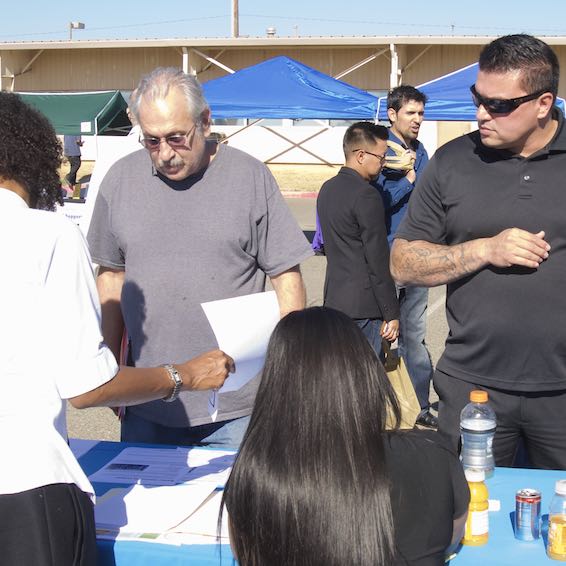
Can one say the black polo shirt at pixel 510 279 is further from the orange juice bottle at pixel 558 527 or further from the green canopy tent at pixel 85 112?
the green canopy tent at pixel 85 112

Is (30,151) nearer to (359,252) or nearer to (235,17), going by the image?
(359,252)

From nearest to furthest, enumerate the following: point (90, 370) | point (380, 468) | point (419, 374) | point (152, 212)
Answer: point (380, 468)
point (90, 370)
point (152, 212)
point (419, 374)

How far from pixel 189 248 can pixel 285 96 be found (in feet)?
32.1

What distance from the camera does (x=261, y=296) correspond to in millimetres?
2732

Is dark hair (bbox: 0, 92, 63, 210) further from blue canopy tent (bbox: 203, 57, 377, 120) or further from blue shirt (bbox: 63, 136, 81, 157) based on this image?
blue shirt (bbox: 63, 136, 81, 157)

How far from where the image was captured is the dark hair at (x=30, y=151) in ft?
6.18

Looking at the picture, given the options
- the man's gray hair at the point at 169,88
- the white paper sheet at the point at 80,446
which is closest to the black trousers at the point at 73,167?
the white paper sheet at the point at 80,446

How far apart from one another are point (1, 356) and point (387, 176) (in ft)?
13.6

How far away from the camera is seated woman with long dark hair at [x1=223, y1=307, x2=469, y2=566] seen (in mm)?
1725

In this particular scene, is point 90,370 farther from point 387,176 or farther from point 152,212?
point 387,176

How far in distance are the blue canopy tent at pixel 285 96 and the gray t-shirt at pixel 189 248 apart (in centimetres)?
857

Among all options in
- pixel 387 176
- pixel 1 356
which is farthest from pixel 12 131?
pixel 387 176

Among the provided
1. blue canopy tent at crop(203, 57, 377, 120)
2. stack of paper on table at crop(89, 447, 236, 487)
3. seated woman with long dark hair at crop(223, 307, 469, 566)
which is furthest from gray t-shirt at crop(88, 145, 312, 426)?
blue canopy tent at crop(203, 57, 377, 120)

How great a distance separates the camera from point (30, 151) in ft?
6.25
